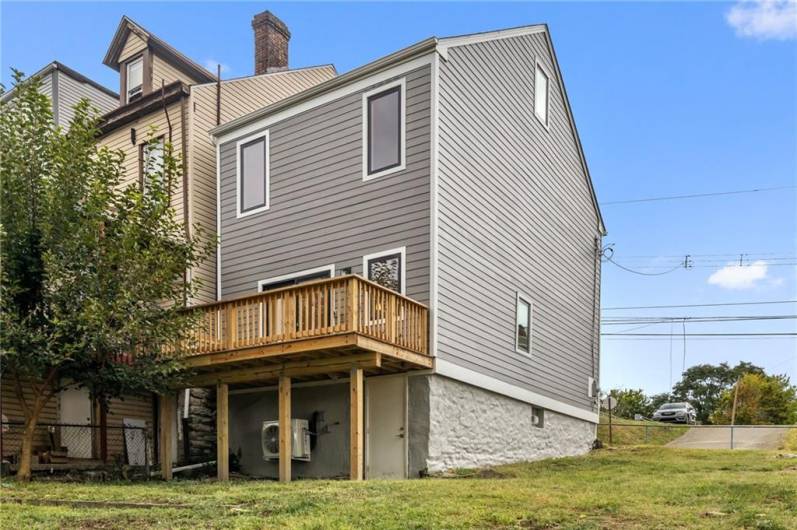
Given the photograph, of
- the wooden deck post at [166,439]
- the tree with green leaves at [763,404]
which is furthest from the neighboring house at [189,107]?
the tree with green leaves at [763,404]

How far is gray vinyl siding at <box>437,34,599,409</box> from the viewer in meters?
11.8

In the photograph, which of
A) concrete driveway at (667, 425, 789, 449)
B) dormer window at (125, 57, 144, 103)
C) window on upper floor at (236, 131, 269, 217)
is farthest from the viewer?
concrete driveway at (667, 425, 789, 449)

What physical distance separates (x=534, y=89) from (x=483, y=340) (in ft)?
19.7

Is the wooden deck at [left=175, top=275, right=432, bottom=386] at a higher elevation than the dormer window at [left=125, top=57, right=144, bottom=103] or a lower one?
lower

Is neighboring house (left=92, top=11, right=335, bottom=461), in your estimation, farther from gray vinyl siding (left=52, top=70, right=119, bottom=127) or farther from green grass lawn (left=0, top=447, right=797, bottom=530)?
green grass lawn (left=0, top=447, right=797, bottom=530)

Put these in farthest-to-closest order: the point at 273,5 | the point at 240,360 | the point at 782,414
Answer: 1. the point at 782,414
2. the point at 273,5
3. the point at 240,360

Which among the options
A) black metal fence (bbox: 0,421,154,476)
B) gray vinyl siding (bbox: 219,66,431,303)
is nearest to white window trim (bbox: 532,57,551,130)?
gray vinyl siding (bbox: 219,66,431,303)

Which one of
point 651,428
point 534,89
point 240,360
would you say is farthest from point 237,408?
point 651,428

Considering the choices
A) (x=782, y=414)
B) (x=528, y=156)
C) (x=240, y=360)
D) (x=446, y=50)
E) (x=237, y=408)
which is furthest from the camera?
(x=782, y=414)

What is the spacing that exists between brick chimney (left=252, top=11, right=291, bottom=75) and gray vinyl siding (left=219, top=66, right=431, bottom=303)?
447 cm

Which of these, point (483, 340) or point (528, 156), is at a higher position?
point (528, 156)

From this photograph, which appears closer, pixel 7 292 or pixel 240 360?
pixel 7 292

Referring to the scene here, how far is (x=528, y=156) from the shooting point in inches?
575

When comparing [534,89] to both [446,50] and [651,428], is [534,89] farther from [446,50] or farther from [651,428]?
[651,428]
